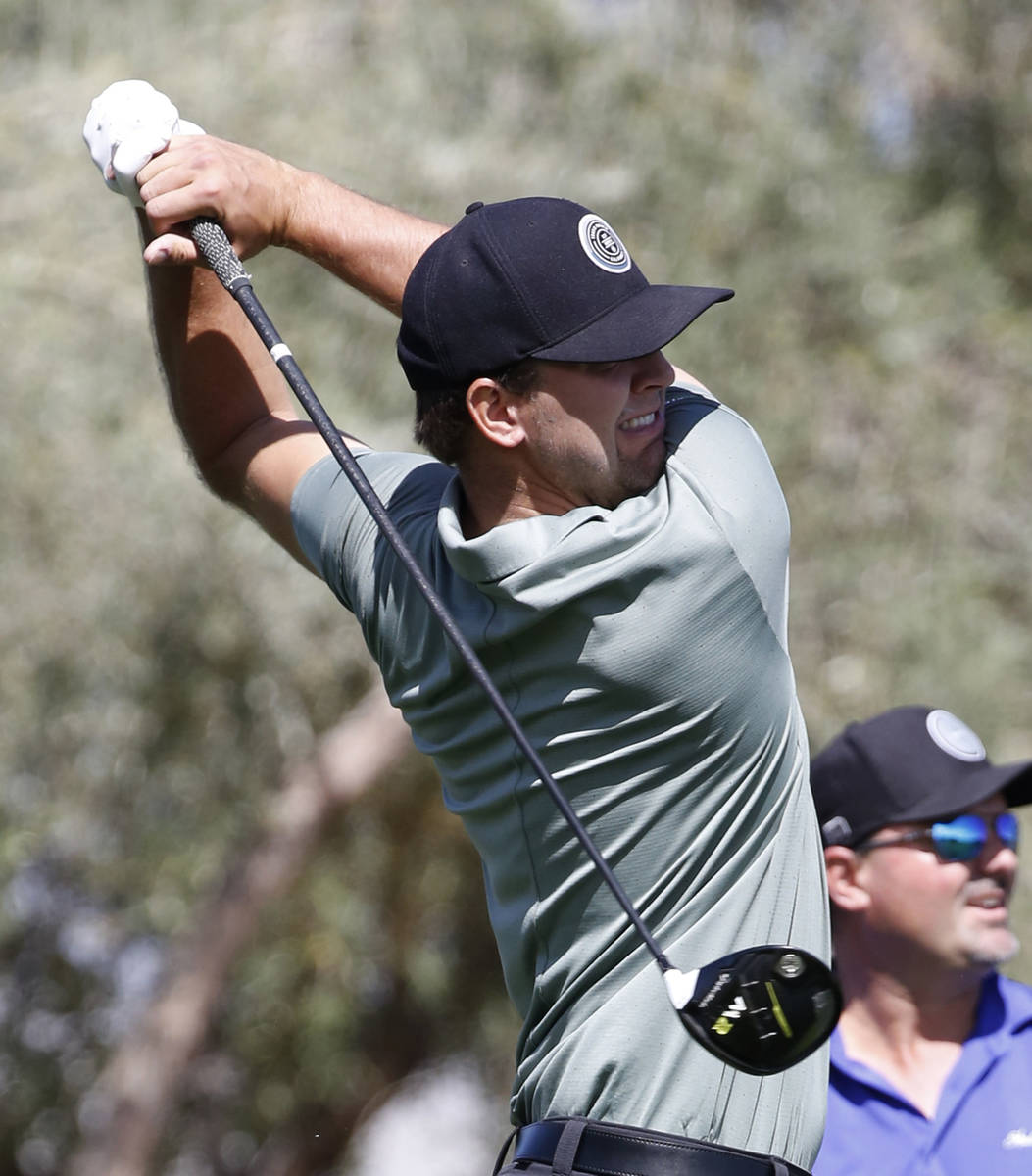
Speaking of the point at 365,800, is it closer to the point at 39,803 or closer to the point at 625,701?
the point at 39,803

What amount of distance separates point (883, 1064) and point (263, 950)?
5.77 m

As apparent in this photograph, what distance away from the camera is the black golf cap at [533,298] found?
2273 millimetres

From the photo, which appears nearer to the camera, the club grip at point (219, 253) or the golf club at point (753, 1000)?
the golf club at point (753, 1000)

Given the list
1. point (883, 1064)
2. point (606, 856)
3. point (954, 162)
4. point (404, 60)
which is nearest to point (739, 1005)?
point (606, 856)

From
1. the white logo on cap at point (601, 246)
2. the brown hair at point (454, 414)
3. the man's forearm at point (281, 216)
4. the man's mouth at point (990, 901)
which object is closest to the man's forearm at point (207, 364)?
the man's forearm at point (281, 216)

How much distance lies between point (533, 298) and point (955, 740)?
1752 millimetres

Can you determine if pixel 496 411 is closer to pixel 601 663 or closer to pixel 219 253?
pixel 601 663

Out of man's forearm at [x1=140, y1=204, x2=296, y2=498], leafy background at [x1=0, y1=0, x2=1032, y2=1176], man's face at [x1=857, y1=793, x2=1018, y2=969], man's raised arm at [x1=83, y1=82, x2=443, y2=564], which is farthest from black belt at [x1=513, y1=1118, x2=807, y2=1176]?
leafy background at [x1=0, y1=0, x2=1032, y2=1176]

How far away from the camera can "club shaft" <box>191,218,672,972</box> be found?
209 centimetres

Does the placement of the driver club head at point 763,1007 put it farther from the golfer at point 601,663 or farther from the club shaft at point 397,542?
the golfer at point 601,663

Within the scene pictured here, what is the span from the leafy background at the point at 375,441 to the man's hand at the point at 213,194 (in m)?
4.55

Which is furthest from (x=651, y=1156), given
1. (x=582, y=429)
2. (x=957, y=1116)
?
(x=957, y=1116)

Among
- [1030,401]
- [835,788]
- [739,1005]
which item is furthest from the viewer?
[1030,401]

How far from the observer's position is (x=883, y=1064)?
11.2ft
